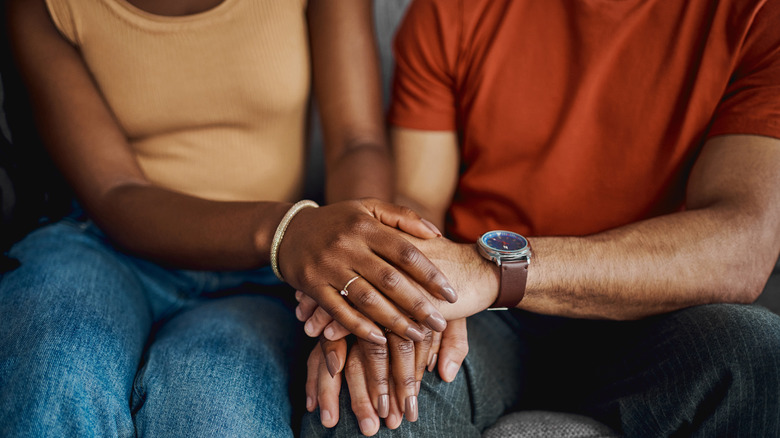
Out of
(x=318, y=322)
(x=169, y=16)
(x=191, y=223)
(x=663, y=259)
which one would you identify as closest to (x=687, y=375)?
(x=663, y=259)

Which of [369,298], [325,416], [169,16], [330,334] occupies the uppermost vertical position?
[169,16]

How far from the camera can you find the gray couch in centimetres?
97

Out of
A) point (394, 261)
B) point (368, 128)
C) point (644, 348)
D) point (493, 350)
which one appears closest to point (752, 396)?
point (644, 348)

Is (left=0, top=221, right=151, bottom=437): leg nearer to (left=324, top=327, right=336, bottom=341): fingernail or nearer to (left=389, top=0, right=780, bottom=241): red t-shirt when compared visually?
(left=324, top=327, right=336, bottom=341): fingernail

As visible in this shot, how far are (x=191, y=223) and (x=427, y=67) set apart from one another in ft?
2.06

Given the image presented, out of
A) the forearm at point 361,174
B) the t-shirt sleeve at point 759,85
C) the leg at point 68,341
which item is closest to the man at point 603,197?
the t-shirt sleeve at point 759,85

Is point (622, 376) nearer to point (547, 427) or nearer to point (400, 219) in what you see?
point (547, 427)

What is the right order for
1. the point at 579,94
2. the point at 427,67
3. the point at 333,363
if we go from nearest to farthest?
the point at 333,363, the point at 579,94, the point at 427,67

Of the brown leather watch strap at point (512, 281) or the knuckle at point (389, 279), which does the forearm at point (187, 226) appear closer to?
the knuckle at point (389, 279)

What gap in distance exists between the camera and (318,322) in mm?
954

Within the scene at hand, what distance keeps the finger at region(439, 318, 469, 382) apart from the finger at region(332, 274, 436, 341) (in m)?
0.13

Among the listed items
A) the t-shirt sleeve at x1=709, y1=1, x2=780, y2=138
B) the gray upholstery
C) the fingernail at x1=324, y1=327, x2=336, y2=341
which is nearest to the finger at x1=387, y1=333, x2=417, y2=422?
the fingernail at x1=324, y1=327, x2=336, y2=341

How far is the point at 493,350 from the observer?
1.13m

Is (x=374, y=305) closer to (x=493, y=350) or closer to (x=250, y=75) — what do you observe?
(x=493, y=350)
